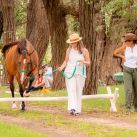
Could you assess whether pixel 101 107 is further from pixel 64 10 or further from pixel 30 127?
pixel 64 10

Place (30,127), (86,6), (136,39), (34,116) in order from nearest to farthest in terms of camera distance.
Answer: (30,127), (34,116), (136,39), (86,6)

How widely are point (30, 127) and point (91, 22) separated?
7.18m

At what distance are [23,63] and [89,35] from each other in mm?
4195

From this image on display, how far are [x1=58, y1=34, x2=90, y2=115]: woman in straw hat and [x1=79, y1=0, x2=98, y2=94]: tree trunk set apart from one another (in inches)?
155

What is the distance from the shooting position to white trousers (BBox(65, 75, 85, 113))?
1372 centimetres

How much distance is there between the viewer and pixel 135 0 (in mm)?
15875

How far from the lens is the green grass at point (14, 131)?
10.0 metres

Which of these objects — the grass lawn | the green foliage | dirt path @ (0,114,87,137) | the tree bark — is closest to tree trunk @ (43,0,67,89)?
the tree bark

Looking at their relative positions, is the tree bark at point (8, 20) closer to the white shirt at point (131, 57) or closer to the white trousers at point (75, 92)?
the white shirt at point (131, 57)

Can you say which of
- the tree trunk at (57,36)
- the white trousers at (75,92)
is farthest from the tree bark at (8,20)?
the white trousers at (75,92)

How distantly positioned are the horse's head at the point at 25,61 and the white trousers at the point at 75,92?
4.07 ft

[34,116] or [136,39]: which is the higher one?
[136,39]

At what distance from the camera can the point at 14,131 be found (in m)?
10.5

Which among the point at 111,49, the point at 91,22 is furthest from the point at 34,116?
the point at 111,49
